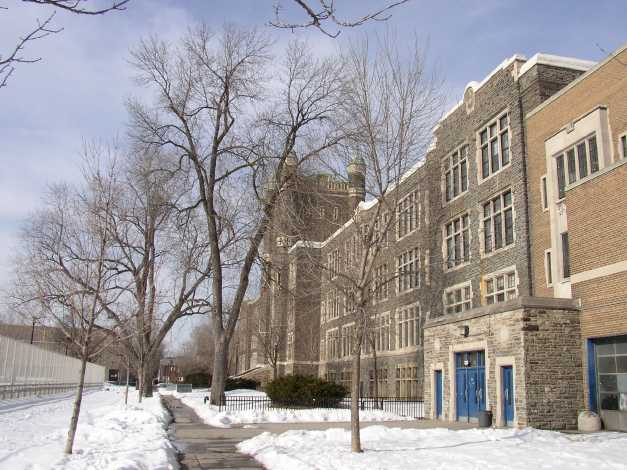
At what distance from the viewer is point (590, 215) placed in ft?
65.3

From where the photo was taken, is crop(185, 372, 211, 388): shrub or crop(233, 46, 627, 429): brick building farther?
crop(185, 372, 211, 388): shrub

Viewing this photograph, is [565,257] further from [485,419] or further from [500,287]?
[485,419]

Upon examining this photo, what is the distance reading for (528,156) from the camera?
28.3 meters

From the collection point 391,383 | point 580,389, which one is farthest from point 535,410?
point 391,383

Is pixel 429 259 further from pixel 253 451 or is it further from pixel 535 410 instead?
pixel 253 451

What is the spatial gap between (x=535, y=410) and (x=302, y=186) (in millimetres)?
12237

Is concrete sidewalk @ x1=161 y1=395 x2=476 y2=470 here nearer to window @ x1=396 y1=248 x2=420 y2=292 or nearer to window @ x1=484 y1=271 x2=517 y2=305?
window @ x1=484 y1=271 x2=517 y2=305

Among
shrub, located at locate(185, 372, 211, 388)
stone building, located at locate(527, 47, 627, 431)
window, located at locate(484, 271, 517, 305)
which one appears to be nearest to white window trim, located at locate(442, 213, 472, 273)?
window, located at locate(484, 271, 517, 305)

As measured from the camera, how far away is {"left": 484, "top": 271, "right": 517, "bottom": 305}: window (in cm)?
2928

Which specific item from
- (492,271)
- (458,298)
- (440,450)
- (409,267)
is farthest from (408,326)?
(440,450)

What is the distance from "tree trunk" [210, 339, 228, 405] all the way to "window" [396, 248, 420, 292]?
14.2 metres

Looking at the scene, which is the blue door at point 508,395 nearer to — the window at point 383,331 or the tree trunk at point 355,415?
the tree trunk at point 355,415

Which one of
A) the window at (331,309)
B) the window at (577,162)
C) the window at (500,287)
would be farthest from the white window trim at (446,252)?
the window at (331,309)

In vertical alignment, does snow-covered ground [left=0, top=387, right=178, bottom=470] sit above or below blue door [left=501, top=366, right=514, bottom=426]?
below
